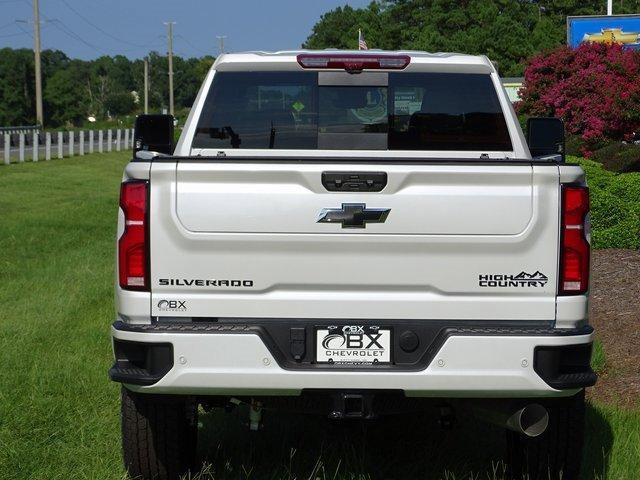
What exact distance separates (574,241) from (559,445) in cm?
102

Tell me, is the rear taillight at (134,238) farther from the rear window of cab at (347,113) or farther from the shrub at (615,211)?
the shrub at (615,211)

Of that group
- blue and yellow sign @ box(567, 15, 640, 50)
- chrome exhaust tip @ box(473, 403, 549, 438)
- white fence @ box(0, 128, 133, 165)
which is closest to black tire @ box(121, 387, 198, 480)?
chrome exhaust tip @ box(473, 403, 549, 438)

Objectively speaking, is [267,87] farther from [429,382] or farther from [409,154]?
[429,382]

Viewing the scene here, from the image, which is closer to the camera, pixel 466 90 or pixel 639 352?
pixel 466 90

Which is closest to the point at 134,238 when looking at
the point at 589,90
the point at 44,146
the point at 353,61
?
the point at 353,61

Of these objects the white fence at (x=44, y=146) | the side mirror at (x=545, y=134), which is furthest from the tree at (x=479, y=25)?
the side mirror at (x=545, y=134)

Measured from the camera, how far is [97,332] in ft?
29.3

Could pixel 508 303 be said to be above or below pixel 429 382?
above

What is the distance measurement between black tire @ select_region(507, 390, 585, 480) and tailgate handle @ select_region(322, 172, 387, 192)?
122cm

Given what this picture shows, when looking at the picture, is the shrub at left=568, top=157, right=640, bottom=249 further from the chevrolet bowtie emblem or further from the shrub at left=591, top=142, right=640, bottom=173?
the chevrolet bowtie emblem

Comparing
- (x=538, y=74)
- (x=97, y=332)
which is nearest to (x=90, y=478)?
(x=97, y=332)

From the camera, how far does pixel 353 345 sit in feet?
15.2

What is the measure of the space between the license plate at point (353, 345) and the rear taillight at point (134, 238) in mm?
719

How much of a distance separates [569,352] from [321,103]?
207 cm
